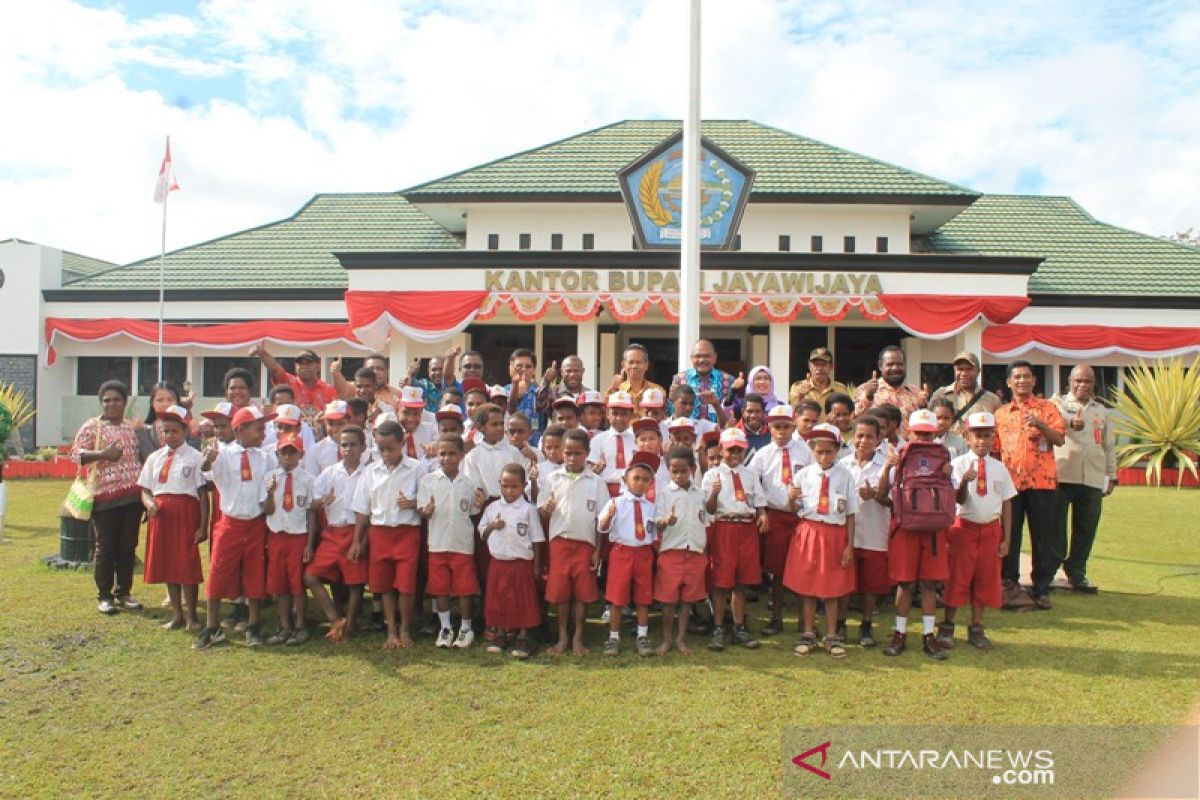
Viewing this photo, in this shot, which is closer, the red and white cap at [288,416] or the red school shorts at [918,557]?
the red school shorts at [918,557]

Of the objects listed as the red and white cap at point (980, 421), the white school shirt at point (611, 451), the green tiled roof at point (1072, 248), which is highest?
the green tiled roof at point (1072, 248)

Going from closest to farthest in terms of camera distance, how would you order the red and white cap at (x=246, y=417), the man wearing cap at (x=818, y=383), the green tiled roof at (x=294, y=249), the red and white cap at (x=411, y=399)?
1. the red and white cap at (x=246, y=417)
2. the red and white cap at (x=411, y=399)
3. the man wearing cap at (x=818, y=383)
4. the green tiled roof at (x=294, y=249)

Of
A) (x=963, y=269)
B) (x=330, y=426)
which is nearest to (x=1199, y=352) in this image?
(x=963, y=269)

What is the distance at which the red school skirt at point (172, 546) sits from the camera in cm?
558

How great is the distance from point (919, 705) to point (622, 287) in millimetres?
11693

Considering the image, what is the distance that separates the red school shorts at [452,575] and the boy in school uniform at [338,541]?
1.61 feet

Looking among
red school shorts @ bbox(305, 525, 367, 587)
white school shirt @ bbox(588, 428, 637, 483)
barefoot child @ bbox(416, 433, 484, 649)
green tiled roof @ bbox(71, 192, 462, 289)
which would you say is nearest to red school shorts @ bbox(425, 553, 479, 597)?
barefoot child @ bbox(416, 433, 484, 649)

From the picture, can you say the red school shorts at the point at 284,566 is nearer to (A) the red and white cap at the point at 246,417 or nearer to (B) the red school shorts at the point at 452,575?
(A) the red and white cap at the point at 246,417

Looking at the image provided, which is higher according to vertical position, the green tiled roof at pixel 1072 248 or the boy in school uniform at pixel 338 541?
the green tiled roof at pixel 1072 248

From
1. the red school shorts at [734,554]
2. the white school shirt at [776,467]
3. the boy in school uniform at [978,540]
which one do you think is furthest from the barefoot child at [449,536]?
the boy in school uniform at [978,540]

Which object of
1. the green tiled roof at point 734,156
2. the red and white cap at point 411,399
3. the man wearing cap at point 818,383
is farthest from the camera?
the green tiled roof at point 734,156

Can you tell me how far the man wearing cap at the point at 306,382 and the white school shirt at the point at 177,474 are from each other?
4.10 ft

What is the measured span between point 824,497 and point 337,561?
329 cm

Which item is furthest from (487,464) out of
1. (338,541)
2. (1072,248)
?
(1072,248)
